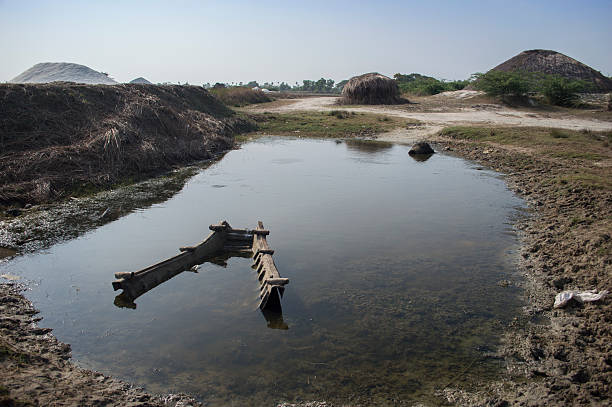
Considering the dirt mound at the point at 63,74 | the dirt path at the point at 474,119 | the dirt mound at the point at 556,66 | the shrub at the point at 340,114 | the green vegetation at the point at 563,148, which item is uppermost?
the dirt mound at the point at 556,66

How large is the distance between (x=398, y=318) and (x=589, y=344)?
2106mm

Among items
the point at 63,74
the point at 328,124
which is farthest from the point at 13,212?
the point at 328,124

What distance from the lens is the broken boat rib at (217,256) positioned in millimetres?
5477

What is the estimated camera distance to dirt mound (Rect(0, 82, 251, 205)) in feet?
34.5

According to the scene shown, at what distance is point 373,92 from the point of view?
32.0 m

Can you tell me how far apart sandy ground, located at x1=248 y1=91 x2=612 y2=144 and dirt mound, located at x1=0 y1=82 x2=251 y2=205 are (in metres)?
9.96

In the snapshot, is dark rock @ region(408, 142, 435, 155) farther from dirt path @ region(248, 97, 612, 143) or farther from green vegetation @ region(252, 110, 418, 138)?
green vegetation @ region(252, 110, 418, 138)

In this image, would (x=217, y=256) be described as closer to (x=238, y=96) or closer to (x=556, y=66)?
(x=238, y=96)

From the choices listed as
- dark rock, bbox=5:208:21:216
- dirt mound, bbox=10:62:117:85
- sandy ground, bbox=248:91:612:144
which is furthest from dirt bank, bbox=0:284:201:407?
sandy ground, bbox=248:91:612:144

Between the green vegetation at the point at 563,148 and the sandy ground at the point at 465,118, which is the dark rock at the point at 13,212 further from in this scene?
the sandy ground at the point at 465,118

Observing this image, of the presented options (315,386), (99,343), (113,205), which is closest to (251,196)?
(113,205)

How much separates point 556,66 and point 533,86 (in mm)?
8795

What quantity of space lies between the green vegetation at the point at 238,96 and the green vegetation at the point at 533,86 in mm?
18042

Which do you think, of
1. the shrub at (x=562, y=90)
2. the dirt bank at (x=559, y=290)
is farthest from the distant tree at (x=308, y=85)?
the dirt bank at (x=559, y=290)
